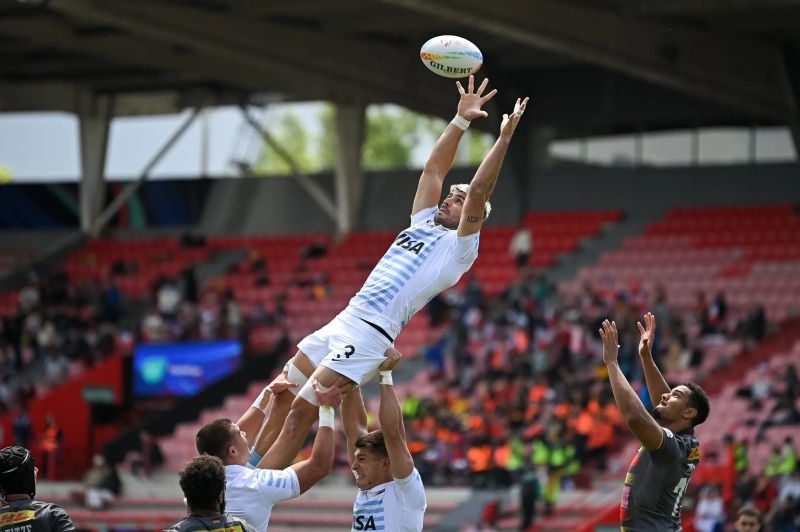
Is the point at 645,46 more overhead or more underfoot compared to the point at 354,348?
more overhead

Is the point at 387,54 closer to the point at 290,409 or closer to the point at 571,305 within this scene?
the point at 571,305

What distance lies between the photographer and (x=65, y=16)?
2562cm

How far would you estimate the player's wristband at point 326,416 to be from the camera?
24.3 feet

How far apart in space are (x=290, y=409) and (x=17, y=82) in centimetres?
2640

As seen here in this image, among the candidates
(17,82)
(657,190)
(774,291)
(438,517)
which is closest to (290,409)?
(438,517)

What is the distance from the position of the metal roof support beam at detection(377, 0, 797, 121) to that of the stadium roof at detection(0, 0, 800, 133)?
0.08 ft

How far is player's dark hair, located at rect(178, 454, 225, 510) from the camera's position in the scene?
5703 millimetres

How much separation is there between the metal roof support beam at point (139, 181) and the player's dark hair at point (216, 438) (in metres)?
25.0

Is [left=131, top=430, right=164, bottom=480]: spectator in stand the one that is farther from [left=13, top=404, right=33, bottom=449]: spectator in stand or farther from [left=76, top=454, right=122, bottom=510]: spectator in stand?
[left=13, top=404, right=33, bottom=449]: spectator in stand

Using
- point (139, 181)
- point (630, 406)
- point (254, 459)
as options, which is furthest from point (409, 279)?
point (139, 181)

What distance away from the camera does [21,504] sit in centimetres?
654

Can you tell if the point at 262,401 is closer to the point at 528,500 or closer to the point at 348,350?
the point at 348,350

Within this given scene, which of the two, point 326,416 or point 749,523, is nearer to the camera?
point 326,416

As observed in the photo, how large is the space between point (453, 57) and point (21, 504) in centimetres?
356
